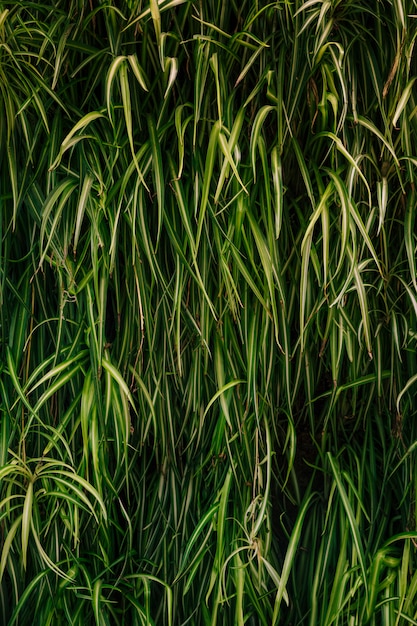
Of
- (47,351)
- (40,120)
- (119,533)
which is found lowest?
(119,533)

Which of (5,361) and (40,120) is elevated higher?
(40,120)

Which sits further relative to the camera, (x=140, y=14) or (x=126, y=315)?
(x=126, y=315)

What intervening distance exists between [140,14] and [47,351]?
0.54 metres

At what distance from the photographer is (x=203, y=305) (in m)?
1.03

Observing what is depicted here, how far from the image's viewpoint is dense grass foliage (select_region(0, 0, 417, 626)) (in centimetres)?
99

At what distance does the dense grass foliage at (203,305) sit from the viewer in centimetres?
99

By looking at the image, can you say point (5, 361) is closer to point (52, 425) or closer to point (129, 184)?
point (52, 425)

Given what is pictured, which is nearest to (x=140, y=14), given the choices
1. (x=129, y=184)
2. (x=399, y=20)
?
(x=129, y=184)

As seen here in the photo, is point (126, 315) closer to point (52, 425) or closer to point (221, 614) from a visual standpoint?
point (52, 425)

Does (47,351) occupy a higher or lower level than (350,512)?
higher

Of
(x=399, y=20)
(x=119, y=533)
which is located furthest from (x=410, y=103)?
(x=119, y=533)

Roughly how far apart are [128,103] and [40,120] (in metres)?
0.16

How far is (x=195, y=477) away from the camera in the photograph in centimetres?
110

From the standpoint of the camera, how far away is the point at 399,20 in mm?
954
